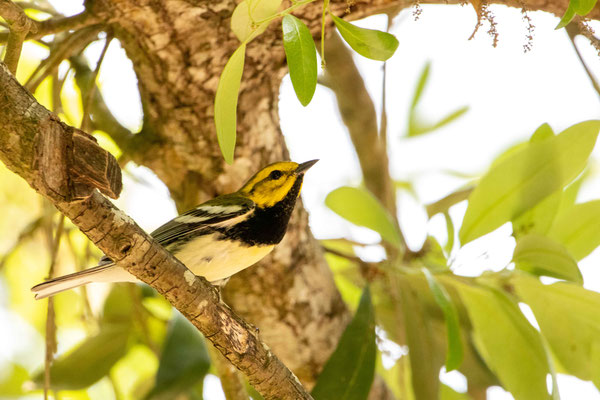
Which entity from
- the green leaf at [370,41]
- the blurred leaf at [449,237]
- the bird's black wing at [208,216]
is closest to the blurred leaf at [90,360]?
the bird's black wing at [208,216]

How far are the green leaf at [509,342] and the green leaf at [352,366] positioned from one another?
0.36m

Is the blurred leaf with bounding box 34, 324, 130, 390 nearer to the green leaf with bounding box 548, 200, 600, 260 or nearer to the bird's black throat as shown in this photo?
the bird's black throat

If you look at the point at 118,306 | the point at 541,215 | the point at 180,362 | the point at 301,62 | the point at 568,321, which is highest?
the point at 118,306

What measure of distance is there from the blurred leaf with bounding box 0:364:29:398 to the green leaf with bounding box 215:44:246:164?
1.90 m

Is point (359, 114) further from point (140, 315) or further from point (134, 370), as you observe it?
point (134, 370)

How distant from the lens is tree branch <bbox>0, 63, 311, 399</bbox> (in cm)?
117

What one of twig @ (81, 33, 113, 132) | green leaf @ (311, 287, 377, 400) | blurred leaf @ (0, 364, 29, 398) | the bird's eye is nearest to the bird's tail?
twig @ (81, 33, 113, 132)

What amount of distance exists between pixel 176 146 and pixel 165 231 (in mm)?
279

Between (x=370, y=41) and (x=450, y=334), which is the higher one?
(x=370, y=41)

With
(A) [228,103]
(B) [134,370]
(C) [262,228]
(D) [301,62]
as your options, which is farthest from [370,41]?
(B) [134,370]

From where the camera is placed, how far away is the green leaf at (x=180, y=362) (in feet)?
7.06

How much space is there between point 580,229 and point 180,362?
1.42m

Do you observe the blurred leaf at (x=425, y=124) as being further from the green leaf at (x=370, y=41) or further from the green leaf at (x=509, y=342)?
the green leaf at (x=370, y=41)

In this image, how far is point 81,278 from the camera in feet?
6.43
